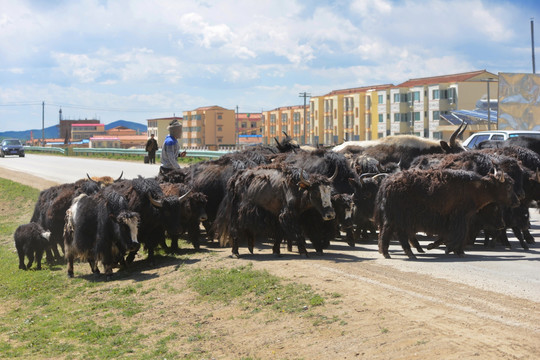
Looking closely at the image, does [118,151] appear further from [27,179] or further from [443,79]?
[443,79]

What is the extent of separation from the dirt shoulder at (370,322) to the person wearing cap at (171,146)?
609 cm

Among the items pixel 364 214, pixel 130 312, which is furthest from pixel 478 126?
pixel 130 312

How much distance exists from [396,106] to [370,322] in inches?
4207

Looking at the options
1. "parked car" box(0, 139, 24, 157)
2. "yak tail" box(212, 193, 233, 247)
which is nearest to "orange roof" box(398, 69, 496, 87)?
"parked car" box(0, 139, 24, 157)

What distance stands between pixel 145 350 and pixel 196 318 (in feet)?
3.50

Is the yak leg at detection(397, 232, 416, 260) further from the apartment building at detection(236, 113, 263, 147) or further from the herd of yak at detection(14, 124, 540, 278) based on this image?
the apartment building at detection(236, 113, 263, 147)

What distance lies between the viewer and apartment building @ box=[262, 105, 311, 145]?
148137 millimetres

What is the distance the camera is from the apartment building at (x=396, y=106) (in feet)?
338

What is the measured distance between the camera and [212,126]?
15888 centimetres

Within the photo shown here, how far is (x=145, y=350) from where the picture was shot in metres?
10.2

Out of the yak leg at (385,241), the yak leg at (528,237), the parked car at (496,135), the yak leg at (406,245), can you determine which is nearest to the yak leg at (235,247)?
the yak leg at (385,241)

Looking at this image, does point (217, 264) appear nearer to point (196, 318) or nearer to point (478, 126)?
point (196, 318)

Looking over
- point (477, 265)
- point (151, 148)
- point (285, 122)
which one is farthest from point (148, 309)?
point (285, 122)

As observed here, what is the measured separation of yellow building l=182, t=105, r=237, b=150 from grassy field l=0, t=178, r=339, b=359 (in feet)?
466
